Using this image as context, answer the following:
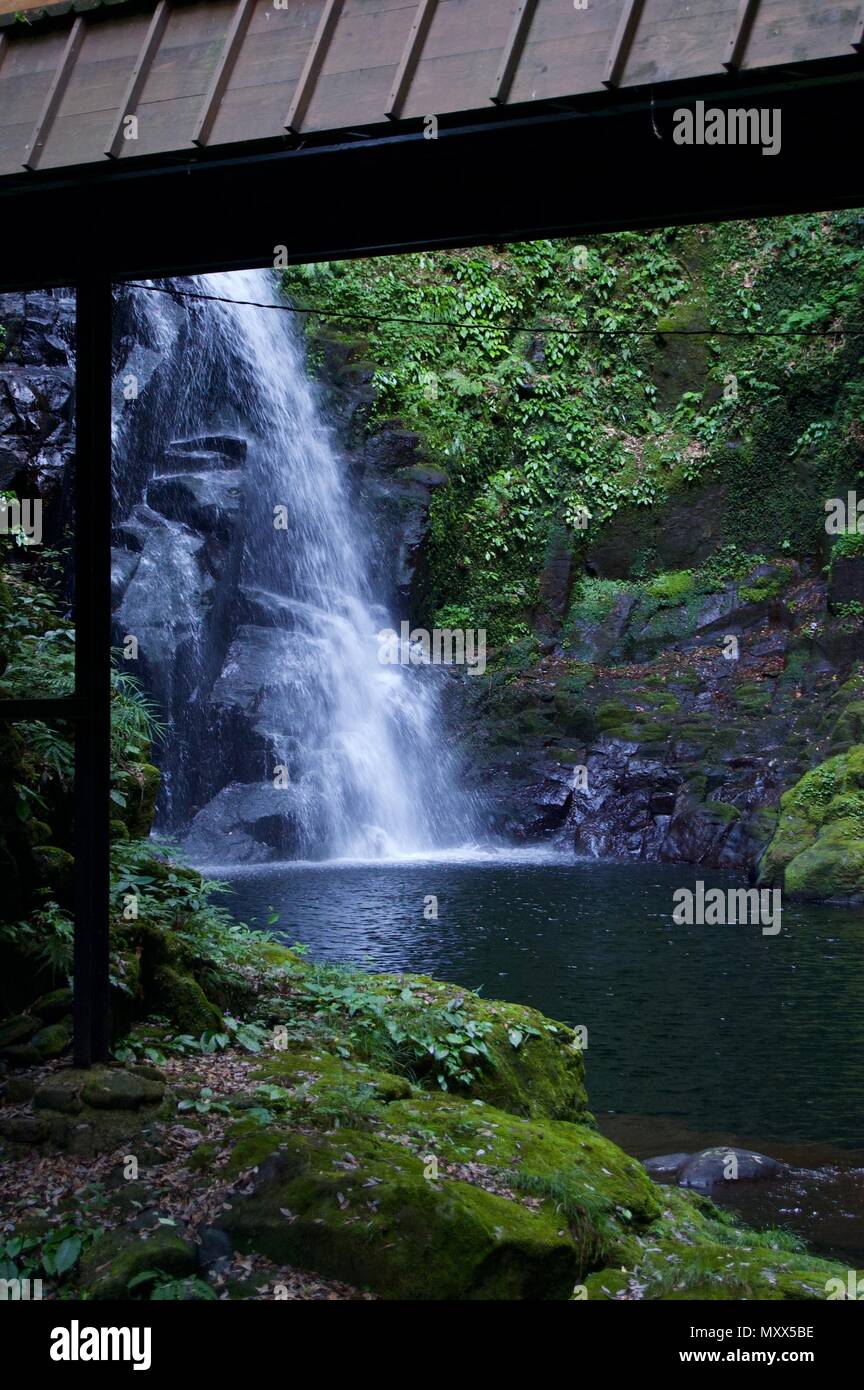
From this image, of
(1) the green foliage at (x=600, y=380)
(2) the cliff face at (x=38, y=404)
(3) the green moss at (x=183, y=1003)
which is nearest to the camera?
(3) the green moss at (x=183, y=1003)

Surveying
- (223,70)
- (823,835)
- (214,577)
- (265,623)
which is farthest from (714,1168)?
(265,623)

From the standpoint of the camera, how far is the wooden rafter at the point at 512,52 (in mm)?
3658

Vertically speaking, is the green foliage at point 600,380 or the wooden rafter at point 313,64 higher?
the green foliage at point 600,380

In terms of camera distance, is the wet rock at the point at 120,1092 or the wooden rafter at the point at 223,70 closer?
the wooden rafter at the point at 223,70

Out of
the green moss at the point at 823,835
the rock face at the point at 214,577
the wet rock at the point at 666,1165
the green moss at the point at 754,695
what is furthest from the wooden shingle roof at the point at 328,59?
the green moss at the point at 754,695

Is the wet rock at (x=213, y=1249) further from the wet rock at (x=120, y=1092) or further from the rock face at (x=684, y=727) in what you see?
the rock face at (x=684, y=727)

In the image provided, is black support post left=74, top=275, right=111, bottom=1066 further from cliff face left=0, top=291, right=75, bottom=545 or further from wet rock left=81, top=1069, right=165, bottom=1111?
cliff face left=0, top=291, right=75, bottom=545

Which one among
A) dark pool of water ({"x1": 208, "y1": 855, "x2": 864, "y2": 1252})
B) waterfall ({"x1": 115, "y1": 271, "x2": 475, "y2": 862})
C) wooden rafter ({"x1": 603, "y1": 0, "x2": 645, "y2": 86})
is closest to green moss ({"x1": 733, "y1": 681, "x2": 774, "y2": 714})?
dark pool of water ({"x1": 208, "y1": 855, "x2": 864, "y2": 1252})

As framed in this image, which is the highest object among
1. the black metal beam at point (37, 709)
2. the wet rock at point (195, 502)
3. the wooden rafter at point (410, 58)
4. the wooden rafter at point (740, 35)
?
the wet rock at point (195, 502)

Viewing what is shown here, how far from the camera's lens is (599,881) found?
16.3 metres

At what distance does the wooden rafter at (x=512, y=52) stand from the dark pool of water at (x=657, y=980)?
5664 millimetres

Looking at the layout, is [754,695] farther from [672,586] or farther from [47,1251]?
[47,1251]

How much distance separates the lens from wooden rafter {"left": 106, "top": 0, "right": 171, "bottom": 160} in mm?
4152
